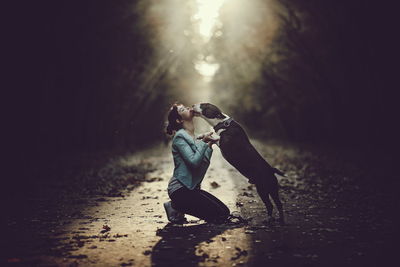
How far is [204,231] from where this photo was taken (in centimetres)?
757

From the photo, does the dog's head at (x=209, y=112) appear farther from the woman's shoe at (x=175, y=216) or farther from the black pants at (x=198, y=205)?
the woman's shoe at (x=175, y=216)

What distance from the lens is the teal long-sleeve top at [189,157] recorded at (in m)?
7.86

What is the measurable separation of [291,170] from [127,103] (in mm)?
20011

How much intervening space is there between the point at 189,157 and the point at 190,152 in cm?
8

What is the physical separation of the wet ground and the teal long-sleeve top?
2.09 feet

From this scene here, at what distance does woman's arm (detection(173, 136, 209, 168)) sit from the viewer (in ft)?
25.7

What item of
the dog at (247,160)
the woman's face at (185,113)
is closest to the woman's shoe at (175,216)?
the dog at (247,160)

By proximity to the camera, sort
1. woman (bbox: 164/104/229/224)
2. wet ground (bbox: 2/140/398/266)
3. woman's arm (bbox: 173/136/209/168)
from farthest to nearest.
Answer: woman (bbox: 164/104/229/224), woman's arm (bbox: 173/136/209/168), wet ground (bbox: 2/140/398/266)

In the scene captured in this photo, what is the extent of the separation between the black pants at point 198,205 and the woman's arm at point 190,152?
410 millimetres

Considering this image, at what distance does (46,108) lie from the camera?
22.9 meters

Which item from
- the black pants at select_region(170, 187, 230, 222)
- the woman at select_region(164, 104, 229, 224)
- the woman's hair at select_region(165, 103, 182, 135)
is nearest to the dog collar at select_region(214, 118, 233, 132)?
the woman at select_region(164, 104, 229, 224)

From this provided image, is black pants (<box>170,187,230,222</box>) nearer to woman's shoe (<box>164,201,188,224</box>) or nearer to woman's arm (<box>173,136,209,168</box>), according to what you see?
woman's shoe (<box>164,201,188,224</box>)

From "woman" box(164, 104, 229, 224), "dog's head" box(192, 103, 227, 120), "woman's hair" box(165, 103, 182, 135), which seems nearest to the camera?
"woman" box(164, 104, 229, 224)

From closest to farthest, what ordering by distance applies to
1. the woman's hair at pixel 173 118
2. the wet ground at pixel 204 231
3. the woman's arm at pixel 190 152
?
1. the wet ground at pixel 204 231
2. the woman's arm at pixel 190 152
3. the woman's hair at pixel 173 118
